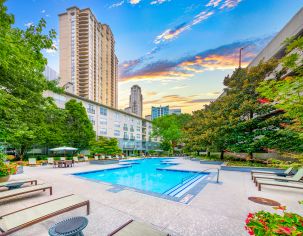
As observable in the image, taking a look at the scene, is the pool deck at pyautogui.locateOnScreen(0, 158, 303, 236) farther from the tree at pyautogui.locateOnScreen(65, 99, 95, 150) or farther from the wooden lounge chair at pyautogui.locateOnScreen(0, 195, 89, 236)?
the tree at pyautogui.locateOnScreen(65, 99, 95, 150)

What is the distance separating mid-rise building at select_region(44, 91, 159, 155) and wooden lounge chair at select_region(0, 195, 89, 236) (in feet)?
82.3

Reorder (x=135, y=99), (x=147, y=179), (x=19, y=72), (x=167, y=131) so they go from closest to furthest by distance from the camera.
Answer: (x=19, y=72)
(x=147, y=179)
(x=167, y=131)
(x=135, y=99)

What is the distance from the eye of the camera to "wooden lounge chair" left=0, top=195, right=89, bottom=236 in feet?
9.61

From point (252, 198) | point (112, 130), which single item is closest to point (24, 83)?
point (252, 198)

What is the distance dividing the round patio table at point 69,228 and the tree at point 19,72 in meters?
4.79

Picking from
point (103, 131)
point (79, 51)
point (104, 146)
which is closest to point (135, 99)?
point (79, 51)

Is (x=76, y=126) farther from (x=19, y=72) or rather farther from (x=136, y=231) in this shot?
(x=136, y=231)

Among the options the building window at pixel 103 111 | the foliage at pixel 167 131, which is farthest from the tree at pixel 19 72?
the foliage at pixel 167 131

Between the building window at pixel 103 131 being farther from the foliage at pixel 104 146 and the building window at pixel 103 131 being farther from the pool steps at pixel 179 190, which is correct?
the pool steps at pixel 179 190

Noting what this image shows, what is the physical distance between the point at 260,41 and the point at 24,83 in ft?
75.2

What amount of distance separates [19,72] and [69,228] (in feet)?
32.8

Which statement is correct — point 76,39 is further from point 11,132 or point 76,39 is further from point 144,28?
point 11,132

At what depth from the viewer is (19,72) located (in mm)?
8633

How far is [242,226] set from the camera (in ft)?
12.2
